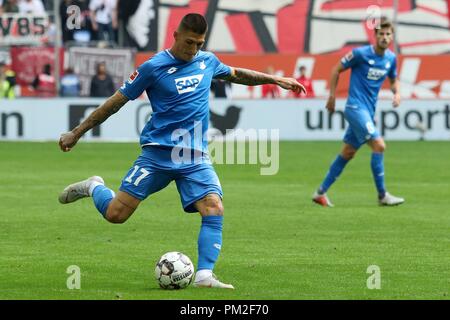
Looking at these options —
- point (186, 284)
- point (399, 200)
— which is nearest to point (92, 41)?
point (399, 200)

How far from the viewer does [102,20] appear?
3494cm

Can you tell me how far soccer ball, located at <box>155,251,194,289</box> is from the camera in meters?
9.70

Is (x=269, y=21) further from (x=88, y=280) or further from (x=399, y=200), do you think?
(x=88, y=280)

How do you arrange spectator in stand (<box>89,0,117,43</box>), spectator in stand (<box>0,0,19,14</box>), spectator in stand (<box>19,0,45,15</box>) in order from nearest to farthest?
1. spectator in stand (<box>19,0,45,15</box>)
2. spectator in stand (<box>0,0,19,14</box>)
3. spectator in stand (<box>89,0,117,43</box>)

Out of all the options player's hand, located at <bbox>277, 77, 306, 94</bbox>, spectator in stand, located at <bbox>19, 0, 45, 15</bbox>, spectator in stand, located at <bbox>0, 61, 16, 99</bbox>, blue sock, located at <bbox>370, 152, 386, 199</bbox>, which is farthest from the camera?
spectator in stand, located at <bbox>19, 0, 45, 15</bbox>

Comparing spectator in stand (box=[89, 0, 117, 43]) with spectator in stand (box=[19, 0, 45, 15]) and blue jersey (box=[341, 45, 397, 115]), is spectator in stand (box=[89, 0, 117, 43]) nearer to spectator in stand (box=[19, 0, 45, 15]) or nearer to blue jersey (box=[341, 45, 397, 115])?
spectator in stand (box=[19, 0, 45, 15])

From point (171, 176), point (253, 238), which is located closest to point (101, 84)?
point (253, 238)

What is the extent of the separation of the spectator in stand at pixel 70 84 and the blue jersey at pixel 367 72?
1552 cm

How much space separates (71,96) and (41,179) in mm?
10603

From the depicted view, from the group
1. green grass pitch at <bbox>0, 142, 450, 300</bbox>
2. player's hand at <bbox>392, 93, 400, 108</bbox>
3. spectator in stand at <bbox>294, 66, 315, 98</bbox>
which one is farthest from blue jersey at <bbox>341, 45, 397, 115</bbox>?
spectator in stand at <bbox>294, 66, 315, 98</bbox>

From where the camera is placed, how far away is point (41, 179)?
21078 millimetres

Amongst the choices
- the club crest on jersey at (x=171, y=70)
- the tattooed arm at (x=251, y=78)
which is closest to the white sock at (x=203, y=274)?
the club crest on jersey at (x=171, y=70)

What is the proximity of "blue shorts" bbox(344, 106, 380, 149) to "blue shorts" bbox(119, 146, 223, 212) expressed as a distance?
730 cm

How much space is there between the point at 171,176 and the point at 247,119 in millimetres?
20823
